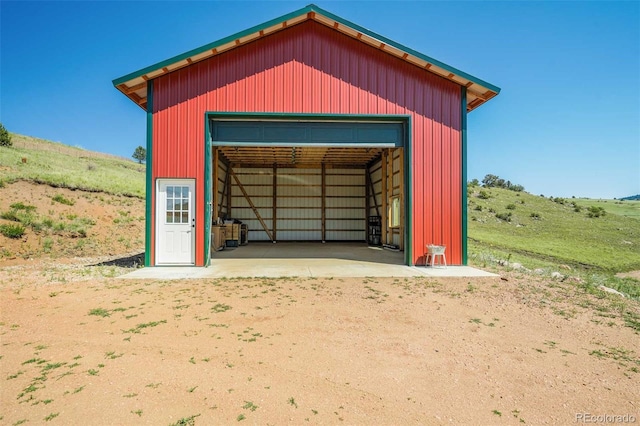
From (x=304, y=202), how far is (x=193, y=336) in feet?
58.8

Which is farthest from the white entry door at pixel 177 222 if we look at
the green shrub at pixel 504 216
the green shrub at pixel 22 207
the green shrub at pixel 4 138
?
the green shrub at pixel 4 138

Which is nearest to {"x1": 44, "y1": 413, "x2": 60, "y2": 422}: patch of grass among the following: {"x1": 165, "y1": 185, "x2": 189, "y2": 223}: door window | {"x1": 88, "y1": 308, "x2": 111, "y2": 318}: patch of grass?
{"x1": 88, "y1": 308, "x2": 111, "y2": 318}: patch of grass

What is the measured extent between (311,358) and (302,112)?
851 centimetres

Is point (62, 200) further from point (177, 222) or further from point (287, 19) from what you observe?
point (287, 19)

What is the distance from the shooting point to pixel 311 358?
438 centimetres

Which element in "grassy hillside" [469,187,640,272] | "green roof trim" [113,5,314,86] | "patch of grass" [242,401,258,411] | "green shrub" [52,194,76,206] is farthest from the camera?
"grassy hillside" [469,187,640,272]

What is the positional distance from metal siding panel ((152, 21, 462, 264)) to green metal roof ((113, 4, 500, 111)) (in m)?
0.20

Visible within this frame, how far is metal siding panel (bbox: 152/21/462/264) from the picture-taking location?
11.0m

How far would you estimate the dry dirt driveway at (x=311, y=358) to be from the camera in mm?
3268

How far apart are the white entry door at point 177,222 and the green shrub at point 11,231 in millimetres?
8437

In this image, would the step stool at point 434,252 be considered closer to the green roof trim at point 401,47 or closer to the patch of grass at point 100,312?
the green roof trim at point 401,47

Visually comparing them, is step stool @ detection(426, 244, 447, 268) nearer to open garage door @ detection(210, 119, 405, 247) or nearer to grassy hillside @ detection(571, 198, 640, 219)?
open garage door @ detection(210, 119, 405, 247)

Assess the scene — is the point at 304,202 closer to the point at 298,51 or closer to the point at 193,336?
the point at 298,51

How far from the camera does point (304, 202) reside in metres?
22.8
